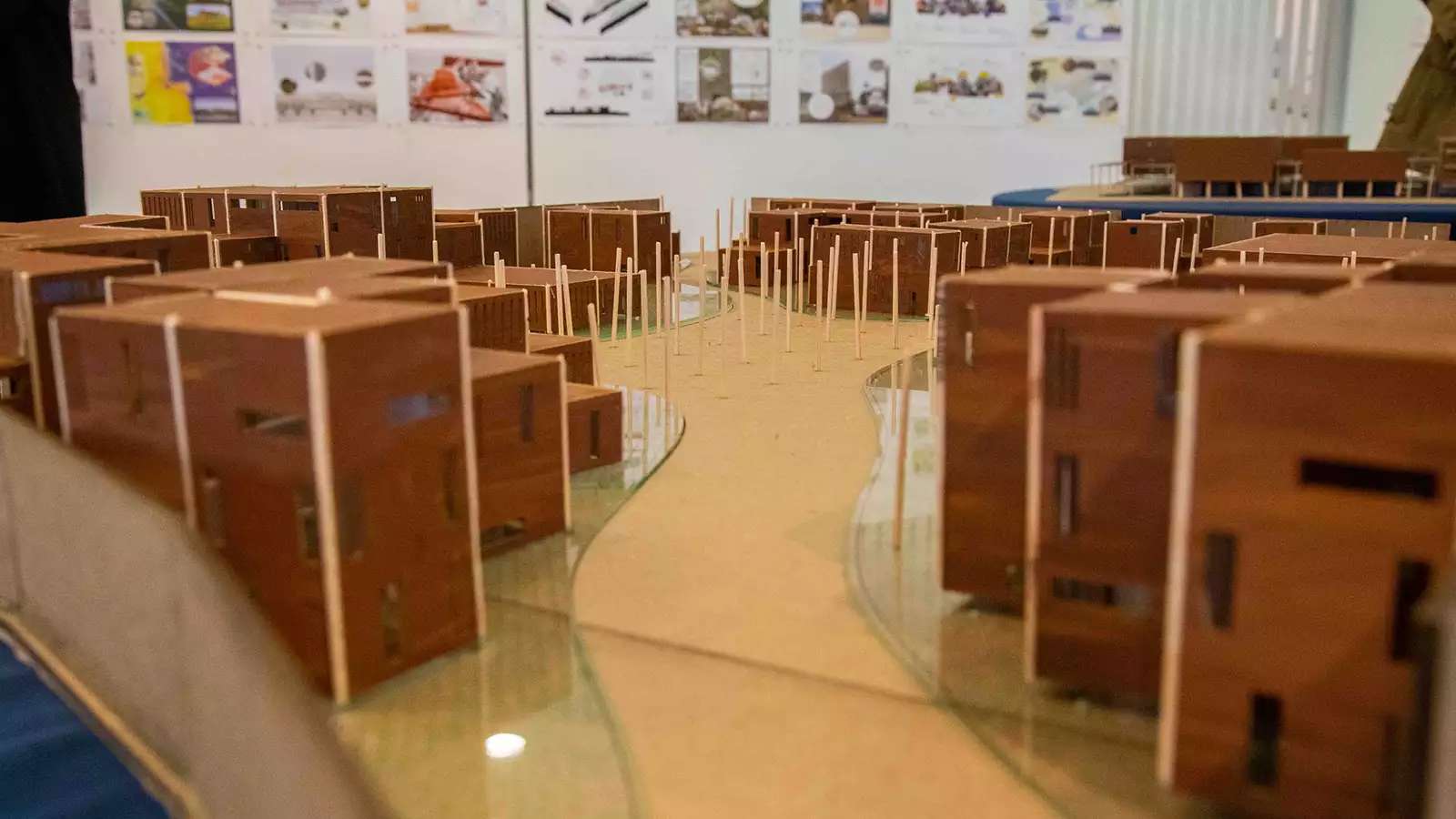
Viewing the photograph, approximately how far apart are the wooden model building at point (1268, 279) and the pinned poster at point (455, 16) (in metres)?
7.46

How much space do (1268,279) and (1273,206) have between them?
5979mm

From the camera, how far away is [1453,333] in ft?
5.65

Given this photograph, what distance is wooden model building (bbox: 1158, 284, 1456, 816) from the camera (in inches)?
61.2

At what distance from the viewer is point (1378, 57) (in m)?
12.0

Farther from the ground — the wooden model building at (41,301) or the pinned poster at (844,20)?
the pinned poster at (844,20)

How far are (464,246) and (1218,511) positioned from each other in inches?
213

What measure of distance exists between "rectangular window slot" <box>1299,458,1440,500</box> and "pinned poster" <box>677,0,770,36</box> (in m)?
8.15

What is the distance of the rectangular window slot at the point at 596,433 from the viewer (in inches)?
137

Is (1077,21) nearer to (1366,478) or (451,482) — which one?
(1366,478)

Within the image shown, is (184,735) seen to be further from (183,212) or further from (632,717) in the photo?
(183,212)

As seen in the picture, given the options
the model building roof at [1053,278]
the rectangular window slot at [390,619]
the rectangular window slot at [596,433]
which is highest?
the model building roof at [1053,278]

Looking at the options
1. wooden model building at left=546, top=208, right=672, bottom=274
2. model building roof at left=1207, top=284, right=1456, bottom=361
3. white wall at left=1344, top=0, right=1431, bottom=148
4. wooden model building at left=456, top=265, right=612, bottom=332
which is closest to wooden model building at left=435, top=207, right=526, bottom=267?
wooden model building at left=546, top=208, right=672, bottom=274

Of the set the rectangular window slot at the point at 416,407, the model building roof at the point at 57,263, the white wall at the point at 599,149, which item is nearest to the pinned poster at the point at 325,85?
the white wall at the point at 599,149

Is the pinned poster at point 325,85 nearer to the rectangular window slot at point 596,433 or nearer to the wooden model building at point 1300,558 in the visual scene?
the rectangular window slot at point 596,433
